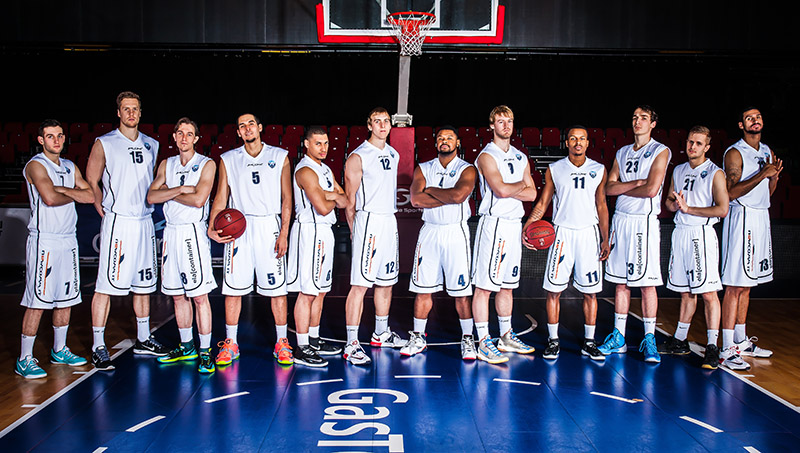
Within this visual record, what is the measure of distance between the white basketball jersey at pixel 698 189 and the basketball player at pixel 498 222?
1.51 metres

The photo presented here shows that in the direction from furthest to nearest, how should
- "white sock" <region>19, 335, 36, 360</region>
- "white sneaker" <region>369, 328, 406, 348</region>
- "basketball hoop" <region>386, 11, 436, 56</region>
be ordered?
1. "basketball hoop" <region>386, 11, 436, 56</region>
2. "white sneaker" <region>369, 328, 406, 348</region>
3. "white sock" <region>19, 335, 36, 360</region>

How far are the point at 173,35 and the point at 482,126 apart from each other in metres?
7.17

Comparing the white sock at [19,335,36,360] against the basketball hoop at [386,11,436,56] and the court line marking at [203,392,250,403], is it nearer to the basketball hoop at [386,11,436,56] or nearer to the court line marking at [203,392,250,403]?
the court line marking at [203,392,250,403]

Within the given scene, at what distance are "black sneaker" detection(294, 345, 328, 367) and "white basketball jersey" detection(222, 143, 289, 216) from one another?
1312 mm

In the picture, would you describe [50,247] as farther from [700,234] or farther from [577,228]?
[700,234]

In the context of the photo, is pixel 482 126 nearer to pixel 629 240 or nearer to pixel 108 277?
pixel 629 240

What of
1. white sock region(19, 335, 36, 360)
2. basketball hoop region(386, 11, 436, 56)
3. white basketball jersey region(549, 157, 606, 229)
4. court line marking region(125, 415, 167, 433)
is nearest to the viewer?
court line marking region(125, 415, 167, 433)

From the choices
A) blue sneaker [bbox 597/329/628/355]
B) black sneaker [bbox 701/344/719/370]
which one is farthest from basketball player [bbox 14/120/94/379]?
black sneaker [bbox 701/344/719/370]

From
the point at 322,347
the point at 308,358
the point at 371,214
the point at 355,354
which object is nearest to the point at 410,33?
the point at 371,214

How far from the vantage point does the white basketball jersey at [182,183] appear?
541 centimetres

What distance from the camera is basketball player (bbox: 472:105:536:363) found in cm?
555

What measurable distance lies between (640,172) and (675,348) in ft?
5.85

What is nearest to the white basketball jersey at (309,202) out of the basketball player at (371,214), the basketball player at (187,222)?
the basketball player at (371,214)

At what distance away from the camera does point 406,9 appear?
9.86m
